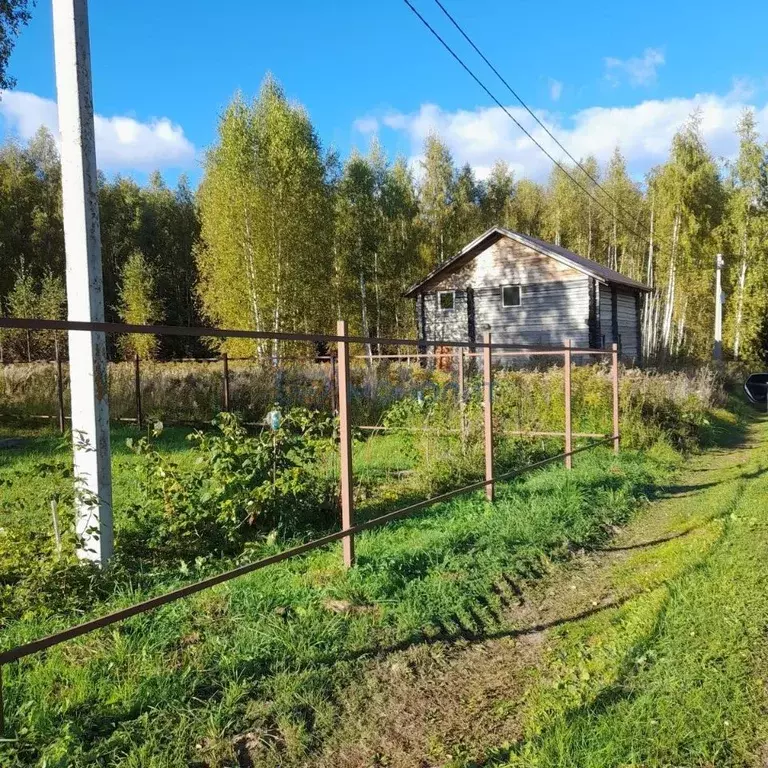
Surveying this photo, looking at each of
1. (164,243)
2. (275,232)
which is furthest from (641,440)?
(164,243)

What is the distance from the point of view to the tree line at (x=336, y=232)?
81.5 ft

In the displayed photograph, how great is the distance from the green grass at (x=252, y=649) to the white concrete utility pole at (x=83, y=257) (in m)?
0.83

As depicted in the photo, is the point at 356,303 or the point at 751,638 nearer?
the point at 751,638

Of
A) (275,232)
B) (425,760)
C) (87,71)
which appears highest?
(275,232)

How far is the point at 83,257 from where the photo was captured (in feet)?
14.7

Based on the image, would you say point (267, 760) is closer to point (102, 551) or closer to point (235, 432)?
point (102, 551)

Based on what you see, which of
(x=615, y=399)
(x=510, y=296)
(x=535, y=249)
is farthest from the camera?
(x=510, y=296)

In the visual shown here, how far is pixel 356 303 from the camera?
36.7m

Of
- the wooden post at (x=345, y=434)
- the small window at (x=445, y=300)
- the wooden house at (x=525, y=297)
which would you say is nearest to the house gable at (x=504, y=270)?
the wooden house at (x=525, y=297)

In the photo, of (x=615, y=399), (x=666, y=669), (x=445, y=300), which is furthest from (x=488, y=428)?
(x=445, y=300)

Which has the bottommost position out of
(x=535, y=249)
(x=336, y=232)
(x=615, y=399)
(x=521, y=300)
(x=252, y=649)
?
(x=252, y=649)

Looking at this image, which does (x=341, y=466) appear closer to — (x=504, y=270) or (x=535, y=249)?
(x=535, y=249)

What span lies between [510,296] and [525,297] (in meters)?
0.64

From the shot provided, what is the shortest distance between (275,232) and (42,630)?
2236 centimetres
